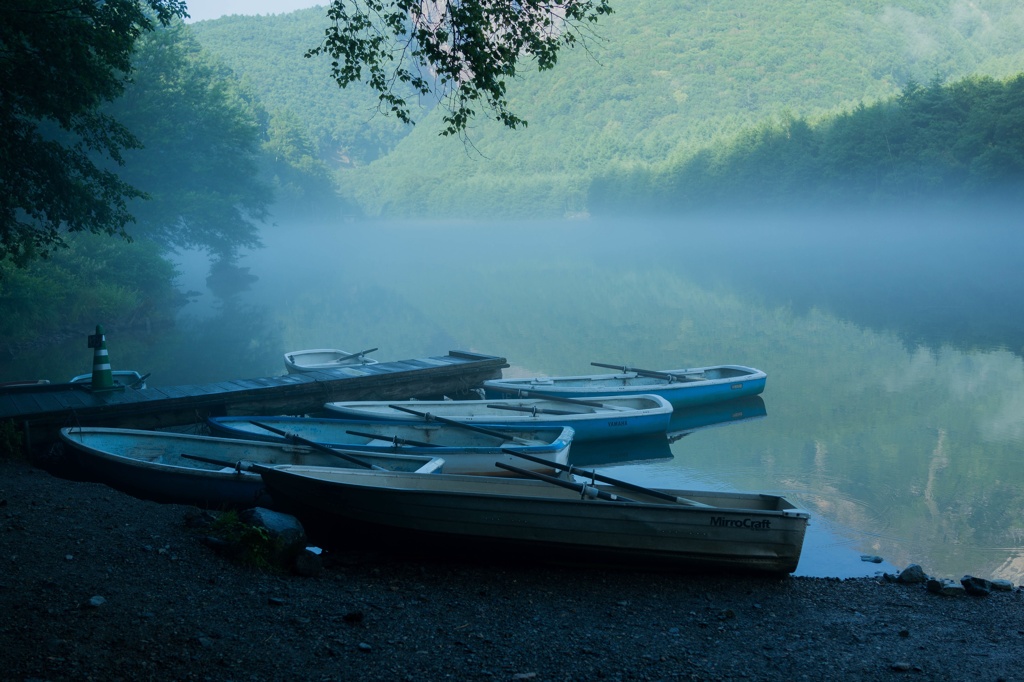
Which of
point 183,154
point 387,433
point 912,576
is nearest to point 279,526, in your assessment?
point 387,433

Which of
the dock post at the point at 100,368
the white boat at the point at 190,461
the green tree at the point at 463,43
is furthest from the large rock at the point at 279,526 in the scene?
the dock post at the point at 100,368

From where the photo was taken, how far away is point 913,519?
420 inches

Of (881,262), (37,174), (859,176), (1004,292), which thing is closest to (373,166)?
(859,176)

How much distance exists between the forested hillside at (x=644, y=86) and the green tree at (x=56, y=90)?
107690 mm

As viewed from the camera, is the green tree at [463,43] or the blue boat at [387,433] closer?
the green tree at [463,43]

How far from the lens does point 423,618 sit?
21.7 feet

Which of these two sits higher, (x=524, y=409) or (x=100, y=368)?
→ (x=100, y=368)

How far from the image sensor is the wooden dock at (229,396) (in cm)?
1137

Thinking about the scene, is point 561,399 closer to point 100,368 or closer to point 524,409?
point 524,409

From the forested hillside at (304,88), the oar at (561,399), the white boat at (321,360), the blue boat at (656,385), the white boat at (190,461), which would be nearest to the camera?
the white boat at (190,461)

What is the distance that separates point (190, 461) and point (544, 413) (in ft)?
17.6

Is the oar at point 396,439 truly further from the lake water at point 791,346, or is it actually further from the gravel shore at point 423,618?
the lake water at point 791,346

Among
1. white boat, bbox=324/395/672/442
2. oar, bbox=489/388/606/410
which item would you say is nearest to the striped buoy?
white boat, bbox=324/395/672/442

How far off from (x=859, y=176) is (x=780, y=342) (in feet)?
176
